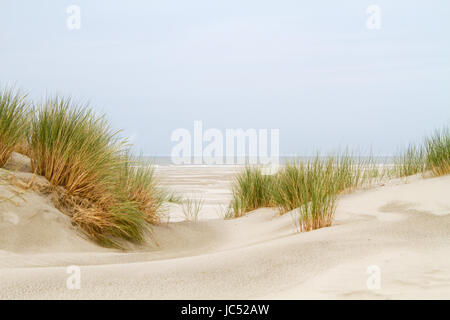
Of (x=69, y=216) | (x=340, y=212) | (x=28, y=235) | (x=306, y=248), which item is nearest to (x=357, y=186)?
(x=340, y=212)

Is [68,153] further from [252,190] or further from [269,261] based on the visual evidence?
[252,190]

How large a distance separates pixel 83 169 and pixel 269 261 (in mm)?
2486

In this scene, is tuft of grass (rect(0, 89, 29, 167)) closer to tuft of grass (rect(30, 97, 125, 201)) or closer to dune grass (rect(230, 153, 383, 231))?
tuft of grass (rect(30, 97, 125, 201))

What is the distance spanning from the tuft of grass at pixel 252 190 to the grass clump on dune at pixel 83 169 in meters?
3.00

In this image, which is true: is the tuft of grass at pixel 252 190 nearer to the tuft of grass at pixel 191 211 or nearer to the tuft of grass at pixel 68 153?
the tuft of grass at pixel 191 211

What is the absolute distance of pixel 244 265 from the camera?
283 cm

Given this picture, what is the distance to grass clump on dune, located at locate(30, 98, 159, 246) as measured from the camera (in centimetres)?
449

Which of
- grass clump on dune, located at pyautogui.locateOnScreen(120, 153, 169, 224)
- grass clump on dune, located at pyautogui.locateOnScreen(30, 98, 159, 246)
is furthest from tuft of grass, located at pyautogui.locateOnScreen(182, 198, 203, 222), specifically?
grass clump on dune, located at pyautogui.locateOnScreen(30, 98, 159, 246)

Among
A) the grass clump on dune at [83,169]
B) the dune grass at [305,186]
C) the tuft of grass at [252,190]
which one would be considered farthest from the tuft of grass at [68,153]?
the tuft of grass at [252,190]

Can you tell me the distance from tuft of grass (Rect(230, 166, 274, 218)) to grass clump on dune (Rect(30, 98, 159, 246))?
2996 mm

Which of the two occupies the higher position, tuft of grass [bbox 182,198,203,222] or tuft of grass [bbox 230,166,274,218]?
tuft of grass [bbox 230,166,274,218]

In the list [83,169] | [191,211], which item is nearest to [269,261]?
[83,169]

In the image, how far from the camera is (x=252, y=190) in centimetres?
769
